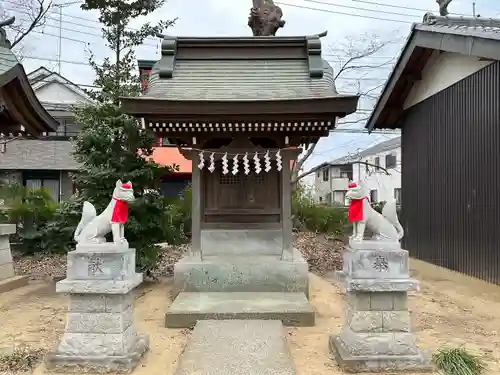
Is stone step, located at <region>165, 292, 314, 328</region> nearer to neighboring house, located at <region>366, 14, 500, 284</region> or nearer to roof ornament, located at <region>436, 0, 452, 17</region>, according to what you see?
neighboring house, located at <region>366, 14, 500, 284</region>

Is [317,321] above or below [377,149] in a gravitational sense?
below

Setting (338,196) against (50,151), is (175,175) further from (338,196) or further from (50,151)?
(338,196)

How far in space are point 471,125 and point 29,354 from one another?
10429 mm

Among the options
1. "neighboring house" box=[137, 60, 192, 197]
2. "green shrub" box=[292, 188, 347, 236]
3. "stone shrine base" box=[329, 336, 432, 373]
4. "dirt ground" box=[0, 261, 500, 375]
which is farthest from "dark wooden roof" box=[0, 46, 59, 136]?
"neighboring house" box=[137, 60, 192, 197]

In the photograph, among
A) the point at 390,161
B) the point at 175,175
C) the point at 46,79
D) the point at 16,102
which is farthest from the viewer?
the point at 390,161

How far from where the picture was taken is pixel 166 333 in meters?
6.65

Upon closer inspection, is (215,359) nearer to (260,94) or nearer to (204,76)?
(260,94)

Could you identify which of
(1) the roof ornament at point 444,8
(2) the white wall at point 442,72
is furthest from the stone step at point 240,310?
(1) the roof ornament at point 444,8

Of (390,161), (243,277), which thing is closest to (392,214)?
(243,277)

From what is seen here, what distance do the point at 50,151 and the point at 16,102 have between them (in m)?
13.0

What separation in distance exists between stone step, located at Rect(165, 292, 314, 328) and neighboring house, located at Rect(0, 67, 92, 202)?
15.9 metres

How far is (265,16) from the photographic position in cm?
1138

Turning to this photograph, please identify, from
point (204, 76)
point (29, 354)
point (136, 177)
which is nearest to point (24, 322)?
point (29, 354)

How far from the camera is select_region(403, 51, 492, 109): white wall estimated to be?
11273 millimetres
